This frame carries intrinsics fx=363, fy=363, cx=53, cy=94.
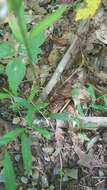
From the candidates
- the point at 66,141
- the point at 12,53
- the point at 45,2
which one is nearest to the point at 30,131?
the point at 66,141

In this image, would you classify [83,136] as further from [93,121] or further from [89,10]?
[89,10]

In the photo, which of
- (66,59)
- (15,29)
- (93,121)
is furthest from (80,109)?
(15,29)

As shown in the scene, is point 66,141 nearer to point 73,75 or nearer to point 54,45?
point 73,75

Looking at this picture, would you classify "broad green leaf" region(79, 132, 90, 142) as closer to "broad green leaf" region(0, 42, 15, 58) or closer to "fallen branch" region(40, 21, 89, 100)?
"fallen branch" region(40, 21, 89, 100)

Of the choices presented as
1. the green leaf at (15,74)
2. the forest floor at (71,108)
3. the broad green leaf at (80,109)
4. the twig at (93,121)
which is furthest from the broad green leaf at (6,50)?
the broad green leaf at (80,109)

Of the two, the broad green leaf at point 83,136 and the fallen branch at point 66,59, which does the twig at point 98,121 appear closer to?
the broad green leaf at point 83,136

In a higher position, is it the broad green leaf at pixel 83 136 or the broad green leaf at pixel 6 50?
the broad green leaf at pixel 6 50

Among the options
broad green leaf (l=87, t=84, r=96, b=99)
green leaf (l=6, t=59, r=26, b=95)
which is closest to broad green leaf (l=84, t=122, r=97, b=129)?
broad green leaf (l=87, t=84, r=96, b=99)
